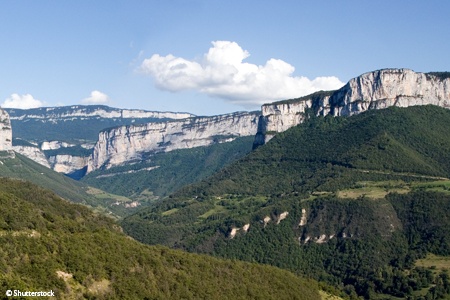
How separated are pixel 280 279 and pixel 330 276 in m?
65.0

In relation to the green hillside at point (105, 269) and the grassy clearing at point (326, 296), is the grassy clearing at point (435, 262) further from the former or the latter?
the green hillside at point (105, 269)

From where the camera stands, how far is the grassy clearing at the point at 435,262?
→ 165 meters

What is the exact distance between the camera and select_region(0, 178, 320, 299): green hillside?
72.9 meters

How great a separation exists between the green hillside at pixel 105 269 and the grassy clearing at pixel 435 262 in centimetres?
6098

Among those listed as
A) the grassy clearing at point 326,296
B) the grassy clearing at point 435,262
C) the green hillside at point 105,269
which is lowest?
the grassy clearing at point 435,262

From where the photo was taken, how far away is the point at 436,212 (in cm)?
19375

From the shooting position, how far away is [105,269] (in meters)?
83.2

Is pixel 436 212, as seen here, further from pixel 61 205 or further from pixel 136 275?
pixel 136 275

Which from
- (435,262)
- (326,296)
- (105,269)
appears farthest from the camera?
(435,262)

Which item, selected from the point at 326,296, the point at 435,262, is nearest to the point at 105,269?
the point at 326,296

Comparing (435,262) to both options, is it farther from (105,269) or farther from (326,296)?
(105,269)

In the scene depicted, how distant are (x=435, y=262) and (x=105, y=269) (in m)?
112

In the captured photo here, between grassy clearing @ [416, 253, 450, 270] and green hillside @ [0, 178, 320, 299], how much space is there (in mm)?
60980

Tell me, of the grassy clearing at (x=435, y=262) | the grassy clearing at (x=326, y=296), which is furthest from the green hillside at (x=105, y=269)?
the grassy clearing at (x=435, y=262)
